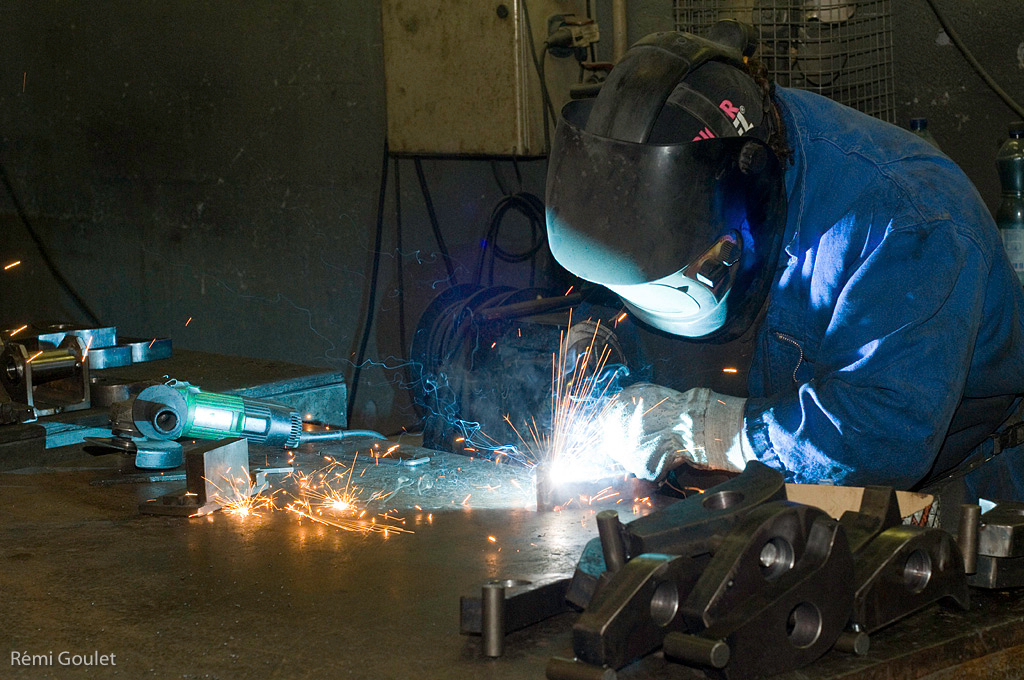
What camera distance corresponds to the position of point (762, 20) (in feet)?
10.8

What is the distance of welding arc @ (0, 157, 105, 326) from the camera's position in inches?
188

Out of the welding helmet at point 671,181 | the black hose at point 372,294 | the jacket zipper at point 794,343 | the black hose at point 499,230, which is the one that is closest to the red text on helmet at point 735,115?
the welding helmet at point 671,181

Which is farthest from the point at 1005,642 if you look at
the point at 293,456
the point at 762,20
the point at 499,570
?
the point at 762,20

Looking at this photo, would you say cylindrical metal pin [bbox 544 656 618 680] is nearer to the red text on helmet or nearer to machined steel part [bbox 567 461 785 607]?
machined steel part [bbox 567 461 785 607]

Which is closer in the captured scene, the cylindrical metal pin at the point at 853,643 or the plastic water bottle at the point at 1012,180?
the cylindrical metal pin at the point at 853,643

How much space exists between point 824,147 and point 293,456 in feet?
3.99

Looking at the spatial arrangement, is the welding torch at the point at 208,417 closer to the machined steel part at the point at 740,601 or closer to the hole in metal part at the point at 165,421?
the hole in metal part at the point at 165,421

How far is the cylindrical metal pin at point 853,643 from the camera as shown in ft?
3.52

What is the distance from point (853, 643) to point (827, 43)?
2710 millimetres

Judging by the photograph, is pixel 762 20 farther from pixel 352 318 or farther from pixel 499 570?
pixel 499 570

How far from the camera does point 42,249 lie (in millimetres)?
4848

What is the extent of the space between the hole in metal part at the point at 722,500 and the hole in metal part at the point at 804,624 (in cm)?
17

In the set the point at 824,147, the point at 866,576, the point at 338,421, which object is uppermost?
the point at 824,147

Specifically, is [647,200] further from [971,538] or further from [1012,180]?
[1012,180]
